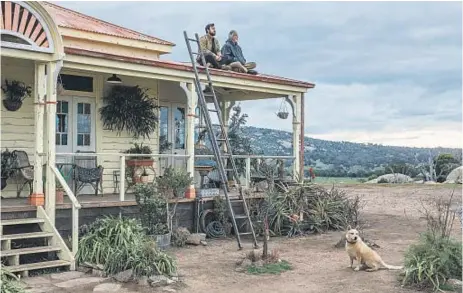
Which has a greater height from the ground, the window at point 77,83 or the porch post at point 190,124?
the window at point 77,83

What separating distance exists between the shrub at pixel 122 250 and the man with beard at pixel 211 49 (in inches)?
203

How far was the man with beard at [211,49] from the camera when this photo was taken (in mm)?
13562

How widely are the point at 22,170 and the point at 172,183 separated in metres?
2.81

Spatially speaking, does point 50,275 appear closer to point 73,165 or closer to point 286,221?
point 73,165

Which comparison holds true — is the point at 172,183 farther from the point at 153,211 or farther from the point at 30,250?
the point at 30,250

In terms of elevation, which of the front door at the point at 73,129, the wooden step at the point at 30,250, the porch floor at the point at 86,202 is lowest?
the wooden step at the point at 30,250

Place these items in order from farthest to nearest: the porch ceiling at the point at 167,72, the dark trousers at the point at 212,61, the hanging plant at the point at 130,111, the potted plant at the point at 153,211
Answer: the dark trousers at the point at 212,61, the hanging plant at the point at 130,111, the potted plant at the point at 153,211, the porch ceiling at the point at 167,72

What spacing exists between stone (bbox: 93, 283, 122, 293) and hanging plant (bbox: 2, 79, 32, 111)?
5.01m

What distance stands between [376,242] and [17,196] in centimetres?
724

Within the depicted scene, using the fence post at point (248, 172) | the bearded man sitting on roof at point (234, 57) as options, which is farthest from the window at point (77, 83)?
the fence post at point (248, 172)

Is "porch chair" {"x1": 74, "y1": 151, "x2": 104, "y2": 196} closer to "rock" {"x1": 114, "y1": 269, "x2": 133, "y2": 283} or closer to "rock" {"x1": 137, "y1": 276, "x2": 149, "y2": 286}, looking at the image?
"rock" {"x1": 114, "y1": 269, "x2": 133, "y2": 283}

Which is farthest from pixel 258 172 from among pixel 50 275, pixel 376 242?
pixel 50 275

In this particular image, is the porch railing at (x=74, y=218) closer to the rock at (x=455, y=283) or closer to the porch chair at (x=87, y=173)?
the porch chair at (x=87, y=173)

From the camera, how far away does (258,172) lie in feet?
46.4
